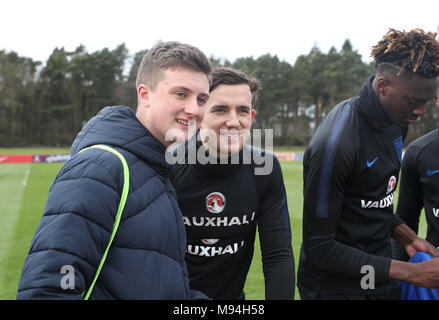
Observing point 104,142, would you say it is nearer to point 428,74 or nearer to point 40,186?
point 428,74

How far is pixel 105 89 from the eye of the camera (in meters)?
51.1

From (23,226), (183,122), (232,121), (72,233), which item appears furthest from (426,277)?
(23,226)

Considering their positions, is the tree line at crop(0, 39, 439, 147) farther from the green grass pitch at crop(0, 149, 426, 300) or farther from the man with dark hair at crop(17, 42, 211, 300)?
the man with dark hair at crop(17, 42, 211, 300)

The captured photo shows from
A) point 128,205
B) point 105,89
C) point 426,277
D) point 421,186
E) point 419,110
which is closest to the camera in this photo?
point 128,205

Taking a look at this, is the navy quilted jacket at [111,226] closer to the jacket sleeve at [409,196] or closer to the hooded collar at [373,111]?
the hooded collar at [373,111]

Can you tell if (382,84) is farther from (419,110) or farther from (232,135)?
(232,135)

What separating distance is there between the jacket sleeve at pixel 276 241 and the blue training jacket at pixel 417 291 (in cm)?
81

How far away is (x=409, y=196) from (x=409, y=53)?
4.20 feet

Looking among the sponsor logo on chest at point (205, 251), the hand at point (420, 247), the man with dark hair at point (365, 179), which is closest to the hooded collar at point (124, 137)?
the sponsor logo on chest at point (205, 251)

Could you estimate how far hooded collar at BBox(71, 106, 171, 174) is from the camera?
145 centimetres

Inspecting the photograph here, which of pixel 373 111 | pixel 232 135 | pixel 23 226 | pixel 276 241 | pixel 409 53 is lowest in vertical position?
pixel 23 226

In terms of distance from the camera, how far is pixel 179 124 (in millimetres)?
1644
